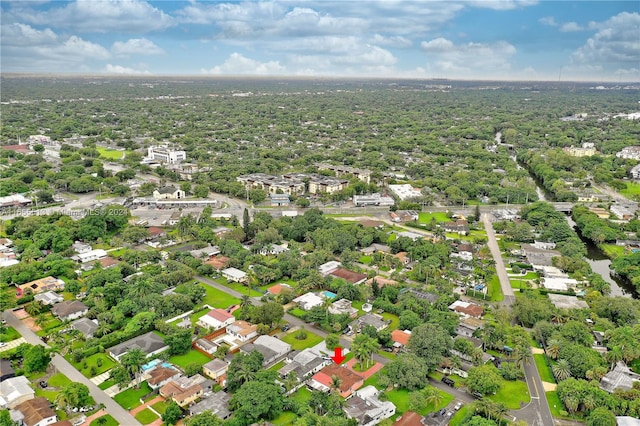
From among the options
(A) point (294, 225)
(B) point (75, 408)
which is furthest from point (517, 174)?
(B) point (75, 408)

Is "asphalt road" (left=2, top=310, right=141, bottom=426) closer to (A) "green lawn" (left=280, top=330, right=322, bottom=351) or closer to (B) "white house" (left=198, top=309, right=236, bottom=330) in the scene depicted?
(B) "white house" (left=198, top=309, right=236, bottom=330)

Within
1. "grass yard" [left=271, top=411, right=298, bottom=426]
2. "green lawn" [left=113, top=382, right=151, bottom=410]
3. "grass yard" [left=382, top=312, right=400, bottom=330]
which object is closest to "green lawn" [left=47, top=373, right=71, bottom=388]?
"green lawn" [left=113, top=382, right=151, bottom=410]

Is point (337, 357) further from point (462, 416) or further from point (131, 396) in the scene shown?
point (131, 396)

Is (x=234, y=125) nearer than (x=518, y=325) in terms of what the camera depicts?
No

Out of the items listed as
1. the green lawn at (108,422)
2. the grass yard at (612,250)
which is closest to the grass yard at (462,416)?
the green lawn at (108,422)

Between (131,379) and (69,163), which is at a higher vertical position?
(69,163)

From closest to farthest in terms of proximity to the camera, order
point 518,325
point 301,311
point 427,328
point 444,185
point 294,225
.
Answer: point 427,328 < point 518,325 < point 301,311 < point 294,225 < point 444,185

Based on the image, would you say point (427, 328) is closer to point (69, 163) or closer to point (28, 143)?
point (69, 163)
